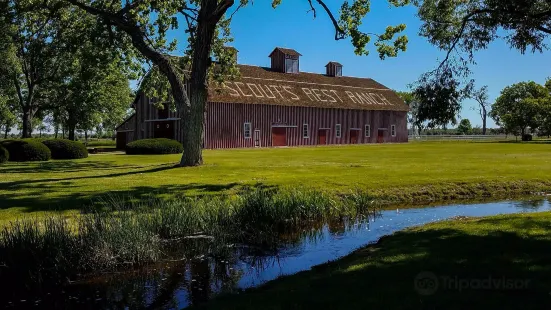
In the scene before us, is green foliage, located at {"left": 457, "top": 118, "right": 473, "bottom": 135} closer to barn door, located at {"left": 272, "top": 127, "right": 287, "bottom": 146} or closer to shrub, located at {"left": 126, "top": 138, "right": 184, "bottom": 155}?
barn door, located at {"left": 272, "top": 127, "right": 287, "bottom": 146}

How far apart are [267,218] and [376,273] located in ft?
16.5

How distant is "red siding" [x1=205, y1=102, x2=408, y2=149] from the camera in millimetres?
47969

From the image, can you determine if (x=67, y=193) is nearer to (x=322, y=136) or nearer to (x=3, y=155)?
(x=3, y=155)

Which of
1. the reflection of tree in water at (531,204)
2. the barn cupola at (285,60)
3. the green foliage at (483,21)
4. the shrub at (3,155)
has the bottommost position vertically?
the reflection of tree in water at (531,204)

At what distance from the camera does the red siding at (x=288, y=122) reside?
4797cm

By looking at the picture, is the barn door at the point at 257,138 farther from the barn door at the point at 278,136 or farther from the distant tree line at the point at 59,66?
the distant tree line at the point at 59,66

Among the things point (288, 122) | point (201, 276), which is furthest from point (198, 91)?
point (288, 122)

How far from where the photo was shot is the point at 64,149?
1264 inches

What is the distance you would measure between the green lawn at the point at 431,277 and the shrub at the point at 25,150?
26386 millimetres

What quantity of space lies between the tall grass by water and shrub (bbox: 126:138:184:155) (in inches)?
973

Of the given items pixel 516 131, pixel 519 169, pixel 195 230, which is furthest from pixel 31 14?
pixel 516 131

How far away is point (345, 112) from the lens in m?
60.8

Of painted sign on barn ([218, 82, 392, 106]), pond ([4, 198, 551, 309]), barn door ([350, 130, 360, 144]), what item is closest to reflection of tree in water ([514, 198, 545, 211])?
pond ([4, 198, 551, 309])

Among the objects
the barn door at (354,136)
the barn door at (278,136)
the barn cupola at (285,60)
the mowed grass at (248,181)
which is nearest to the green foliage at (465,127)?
the barn door at (354,136)
